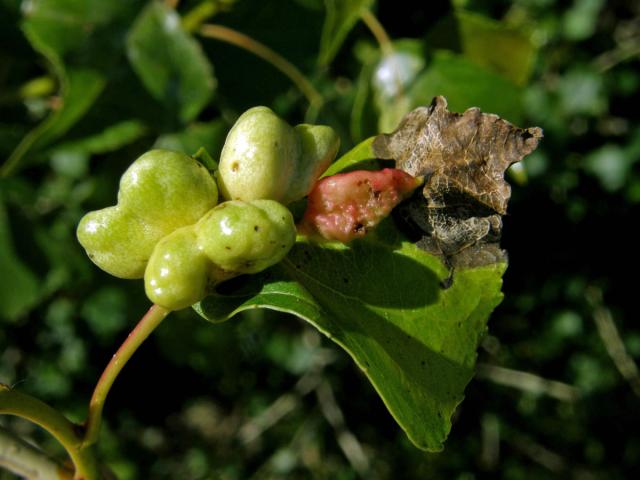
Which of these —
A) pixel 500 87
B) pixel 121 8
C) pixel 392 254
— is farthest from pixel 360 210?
pixel 121 8

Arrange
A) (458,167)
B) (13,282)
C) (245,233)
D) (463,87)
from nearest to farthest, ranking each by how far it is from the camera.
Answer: (245,233) < (458,167) < (463,87) < (13,282)

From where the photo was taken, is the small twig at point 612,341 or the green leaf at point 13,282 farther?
the small twig at point 612,341

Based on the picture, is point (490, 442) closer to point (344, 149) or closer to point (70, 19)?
point (344, 149)

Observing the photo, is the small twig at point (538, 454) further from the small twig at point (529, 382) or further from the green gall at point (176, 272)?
the green gall at point (176, 272)

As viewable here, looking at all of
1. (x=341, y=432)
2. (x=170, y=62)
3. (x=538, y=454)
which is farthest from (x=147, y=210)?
(x=538, y=454)

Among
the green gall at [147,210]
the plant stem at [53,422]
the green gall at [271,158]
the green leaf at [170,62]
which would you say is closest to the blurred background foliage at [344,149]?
the green leaf at [170,62]

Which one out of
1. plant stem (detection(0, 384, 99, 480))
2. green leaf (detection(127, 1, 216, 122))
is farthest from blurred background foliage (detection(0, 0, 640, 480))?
plant stem (detection(0, 384, 99, 480))

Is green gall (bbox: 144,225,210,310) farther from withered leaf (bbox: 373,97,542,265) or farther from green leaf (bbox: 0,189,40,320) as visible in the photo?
green leaf (bbox: 0,189,40,320)

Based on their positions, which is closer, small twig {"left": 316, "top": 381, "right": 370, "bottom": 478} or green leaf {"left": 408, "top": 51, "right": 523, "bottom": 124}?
green leaf {"left": 408, "top": 51, "right": 523, "bottom": 124}
